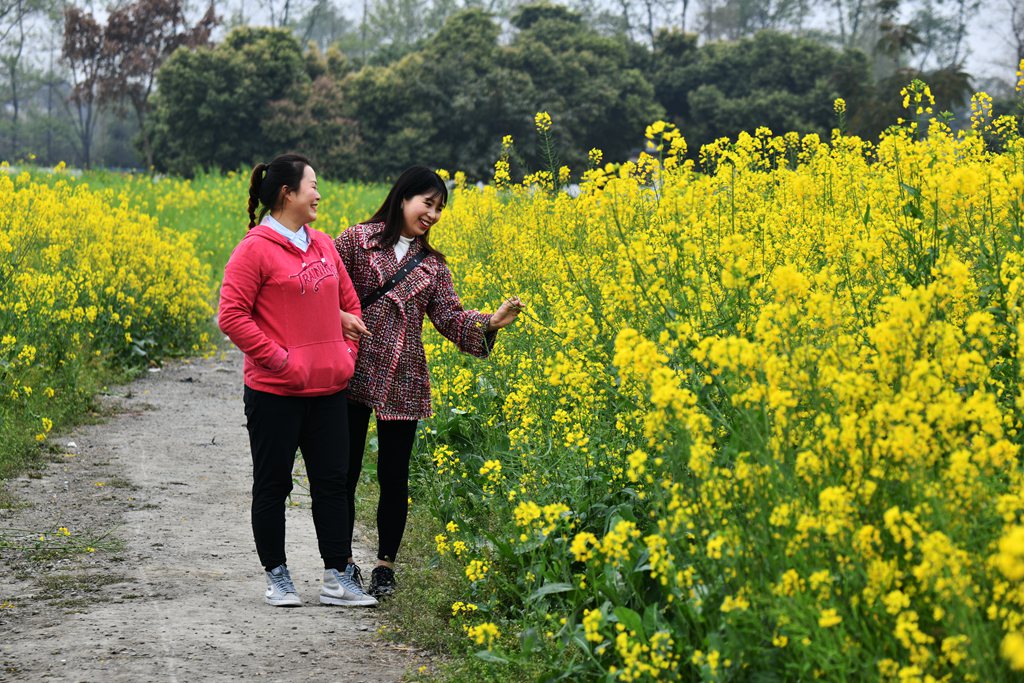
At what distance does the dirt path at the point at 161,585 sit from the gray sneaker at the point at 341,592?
6cm

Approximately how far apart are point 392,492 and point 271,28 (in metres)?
30.4

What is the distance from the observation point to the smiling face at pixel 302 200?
4.79 m

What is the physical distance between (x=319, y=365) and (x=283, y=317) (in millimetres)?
244

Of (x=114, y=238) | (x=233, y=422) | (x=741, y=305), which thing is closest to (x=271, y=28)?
(x=114, y=238)

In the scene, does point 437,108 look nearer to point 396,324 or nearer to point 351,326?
point 396,324

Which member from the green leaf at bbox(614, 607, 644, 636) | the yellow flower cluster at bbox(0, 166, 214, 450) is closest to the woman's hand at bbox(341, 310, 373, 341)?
the green leaf at bbox(614, 607, 644, 636)

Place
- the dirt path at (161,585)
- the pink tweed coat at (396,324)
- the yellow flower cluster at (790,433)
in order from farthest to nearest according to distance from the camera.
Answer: the pink tweed coat at (396,324) → the dirt path at (161,585) → the yellow flower cluster at (790,433)

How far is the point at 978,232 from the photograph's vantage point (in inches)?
192

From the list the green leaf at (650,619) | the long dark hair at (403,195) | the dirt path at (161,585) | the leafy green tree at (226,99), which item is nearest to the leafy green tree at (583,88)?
the leafy green tree at (226,99)

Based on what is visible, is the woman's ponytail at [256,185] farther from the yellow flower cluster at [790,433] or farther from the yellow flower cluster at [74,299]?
the yellow flower cluster at [74,299]

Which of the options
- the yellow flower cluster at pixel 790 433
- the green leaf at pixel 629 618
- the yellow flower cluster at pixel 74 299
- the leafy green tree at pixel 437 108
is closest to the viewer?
the yellow flower cluster at pixel 790 433

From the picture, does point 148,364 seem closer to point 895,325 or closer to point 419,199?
point 419,199

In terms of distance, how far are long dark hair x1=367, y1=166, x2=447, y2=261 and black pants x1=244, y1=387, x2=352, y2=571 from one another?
739 mm

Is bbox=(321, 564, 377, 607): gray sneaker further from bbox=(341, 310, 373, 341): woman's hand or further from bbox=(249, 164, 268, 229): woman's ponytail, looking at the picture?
bbox=(249, 164, 268, 229): woman's ponytail
